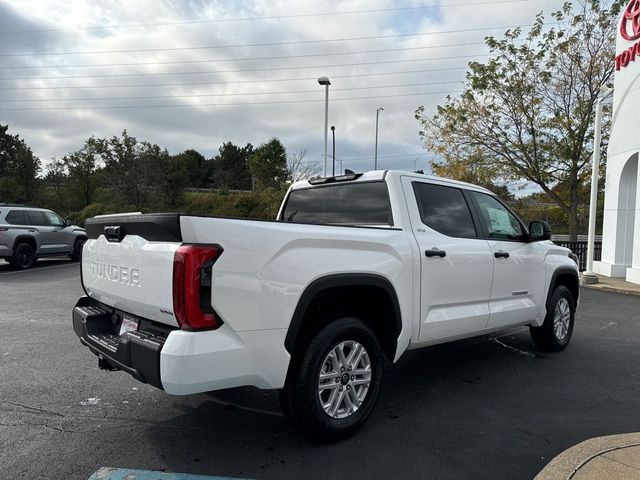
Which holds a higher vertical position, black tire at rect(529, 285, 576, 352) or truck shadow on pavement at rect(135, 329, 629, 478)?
black tire at rect(529, 285, 576, 352)

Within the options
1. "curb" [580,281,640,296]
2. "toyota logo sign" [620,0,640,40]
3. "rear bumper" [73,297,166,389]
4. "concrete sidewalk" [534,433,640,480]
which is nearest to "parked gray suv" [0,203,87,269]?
"rear bumper" [73,297,166,389]

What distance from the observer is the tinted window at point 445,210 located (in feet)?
14.1

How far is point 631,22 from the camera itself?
13008 mm

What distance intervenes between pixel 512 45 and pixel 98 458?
65.6ft

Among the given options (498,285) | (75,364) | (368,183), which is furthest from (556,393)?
(75,364)

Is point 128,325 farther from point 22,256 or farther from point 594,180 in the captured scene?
point 22,256

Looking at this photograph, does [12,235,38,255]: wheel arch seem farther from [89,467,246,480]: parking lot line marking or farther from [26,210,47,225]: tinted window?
[89,467,246,480]: parking lot line marking

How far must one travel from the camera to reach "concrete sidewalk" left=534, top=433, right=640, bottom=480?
9.36 ft

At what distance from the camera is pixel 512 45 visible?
1875 cm

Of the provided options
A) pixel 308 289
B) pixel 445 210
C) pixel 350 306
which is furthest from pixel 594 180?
pixel 308 289

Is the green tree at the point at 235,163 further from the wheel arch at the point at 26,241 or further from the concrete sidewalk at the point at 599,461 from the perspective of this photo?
the concrete sidewalk at the point at 599,461

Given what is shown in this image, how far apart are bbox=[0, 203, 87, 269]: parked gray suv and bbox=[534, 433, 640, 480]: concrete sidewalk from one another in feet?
44.0

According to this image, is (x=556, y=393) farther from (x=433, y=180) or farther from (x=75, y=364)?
(x=75, y=364)

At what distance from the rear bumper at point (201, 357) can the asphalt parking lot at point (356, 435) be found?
23.5 inches
